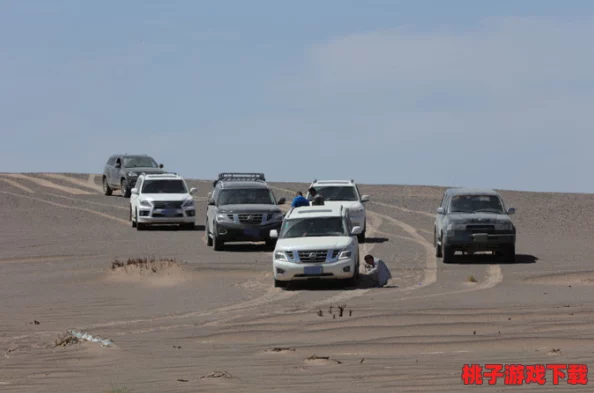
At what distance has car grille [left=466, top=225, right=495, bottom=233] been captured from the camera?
27.5 metres

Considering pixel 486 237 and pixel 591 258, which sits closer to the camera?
pixel 486 237

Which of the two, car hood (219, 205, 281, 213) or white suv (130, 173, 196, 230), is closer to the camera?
car hood (219, 205, 281, 213)

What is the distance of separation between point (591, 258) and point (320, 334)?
15447 millimetres

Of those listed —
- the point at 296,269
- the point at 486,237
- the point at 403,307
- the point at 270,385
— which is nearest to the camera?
the point at 270,385

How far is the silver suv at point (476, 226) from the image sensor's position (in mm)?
27516

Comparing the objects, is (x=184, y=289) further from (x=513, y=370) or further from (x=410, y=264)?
(x=513, y=370)

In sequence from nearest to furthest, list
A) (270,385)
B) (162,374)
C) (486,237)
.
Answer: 1. (270,385)
2. (162,374)
3. (486,237)

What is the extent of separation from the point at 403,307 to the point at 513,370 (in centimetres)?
611

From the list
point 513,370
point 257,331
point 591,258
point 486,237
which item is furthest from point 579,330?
point 591,258

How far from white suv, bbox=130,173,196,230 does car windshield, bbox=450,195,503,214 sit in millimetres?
10934

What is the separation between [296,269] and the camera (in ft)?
74.9

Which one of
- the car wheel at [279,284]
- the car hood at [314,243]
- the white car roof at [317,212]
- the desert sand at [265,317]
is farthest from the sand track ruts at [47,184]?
the car hood at [314,243]

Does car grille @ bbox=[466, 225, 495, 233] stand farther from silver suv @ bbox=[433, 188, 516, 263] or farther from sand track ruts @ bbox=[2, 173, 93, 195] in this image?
sand track ruts @ bbox=[2, 173, 93, 195]

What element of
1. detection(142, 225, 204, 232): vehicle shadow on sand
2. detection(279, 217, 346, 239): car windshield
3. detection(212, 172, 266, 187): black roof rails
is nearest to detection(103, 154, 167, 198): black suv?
detection(142, 225, 204, 232): vehicle shadow on sand
